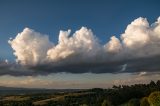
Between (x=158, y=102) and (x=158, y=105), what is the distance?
11.5 feet

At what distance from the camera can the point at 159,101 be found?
654 feet

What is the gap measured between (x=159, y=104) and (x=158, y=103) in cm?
179

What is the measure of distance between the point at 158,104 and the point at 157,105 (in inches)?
34.5

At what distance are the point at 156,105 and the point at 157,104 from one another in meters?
1.23

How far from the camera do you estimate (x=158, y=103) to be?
198 m

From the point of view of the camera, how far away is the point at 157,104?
19850 cm

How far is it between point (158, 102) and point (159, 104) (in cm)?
298

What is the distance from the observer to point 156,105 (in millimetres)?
199375

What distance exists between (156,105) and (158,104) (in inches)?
83.9

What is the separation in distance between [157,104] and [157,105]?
36.1 inches

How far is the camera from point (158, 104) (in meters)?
198

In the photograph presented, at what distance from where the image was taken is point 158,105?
19638 cm

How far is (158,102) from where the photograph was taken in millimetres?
199500

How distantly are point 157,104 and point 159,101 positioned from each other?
2422mm
